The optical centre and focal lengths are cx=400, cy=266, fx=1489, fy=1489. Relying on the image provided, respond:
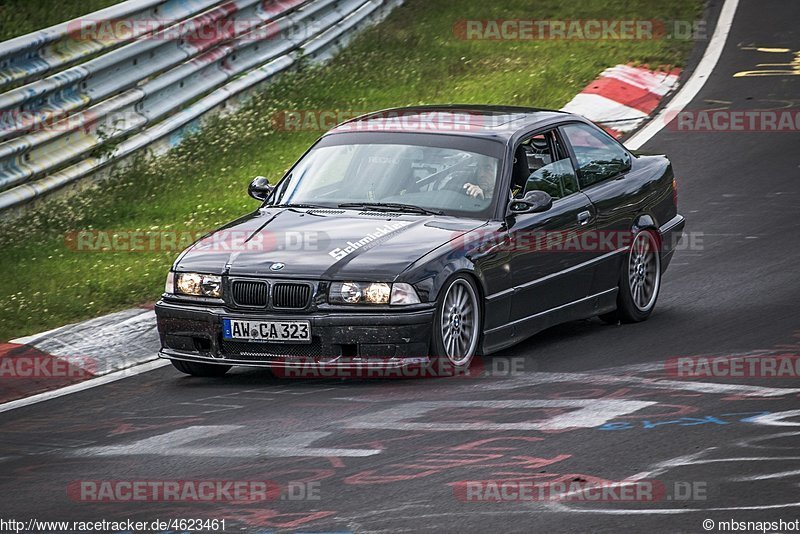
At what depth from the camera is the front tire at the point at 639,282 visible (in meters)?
10.5

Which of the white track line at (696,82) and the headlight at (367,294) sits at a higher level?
the white track line at (696,82)

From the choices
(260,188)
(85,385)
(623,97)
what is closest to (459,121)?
(260,188)

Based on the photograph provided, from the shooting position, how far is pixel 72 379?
9.35m

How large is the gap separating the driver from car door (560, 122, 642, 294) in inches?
36.9

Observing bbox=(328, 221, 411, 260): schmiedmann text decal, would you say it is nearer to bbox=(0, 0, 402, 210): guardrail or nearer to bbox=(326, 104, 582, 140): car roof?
bbox=(326, 104, 582, 140): car roof

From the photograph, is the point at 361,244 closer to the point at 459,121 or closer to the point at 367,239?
the point at 367,239

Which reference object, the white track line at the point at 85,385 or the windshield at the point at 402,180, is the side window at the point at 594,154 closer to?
the windshield at the point at 402,180

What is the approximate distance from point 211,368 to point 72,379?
912 millimetres

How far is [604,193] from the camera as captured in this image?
10367 mm

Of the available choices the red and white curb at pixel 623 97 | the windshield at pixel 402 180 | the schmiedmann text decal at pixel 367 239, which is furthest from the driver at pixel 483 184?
the red and white curb at pixel 623 97

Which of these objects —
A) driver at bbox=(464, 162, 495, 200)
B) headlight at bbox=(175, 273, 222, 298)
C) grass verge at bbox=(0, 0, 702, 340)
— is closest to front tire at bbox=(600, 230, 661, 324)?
driver at bbox=(464, 162, 495, 200)

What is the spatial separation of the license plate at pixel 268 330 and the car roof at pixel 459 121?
199 cm

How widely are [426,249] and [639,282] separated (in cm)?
252

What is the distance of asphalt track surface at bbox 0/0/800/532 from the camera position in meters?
6.11
